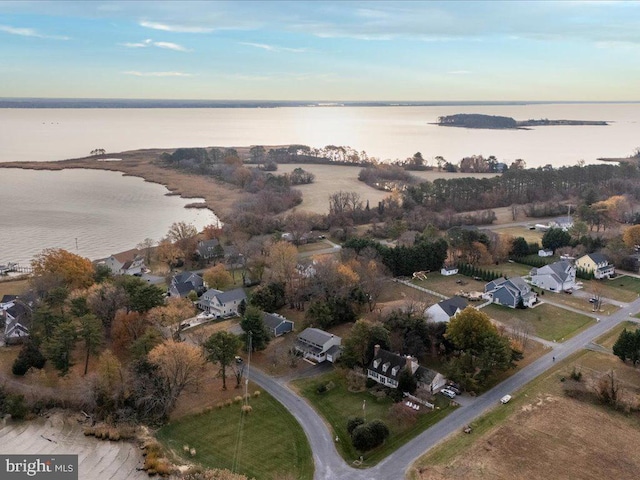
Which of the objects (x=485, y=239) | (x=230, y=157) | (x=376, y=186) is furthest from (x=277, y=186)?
(x=485, y=239)

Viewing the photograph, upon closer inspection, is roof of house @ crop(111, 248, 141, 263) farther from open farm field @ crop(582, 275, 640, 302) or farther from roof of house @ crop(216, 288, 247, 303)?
open farm field @ crop(582, 275, 640, 302)

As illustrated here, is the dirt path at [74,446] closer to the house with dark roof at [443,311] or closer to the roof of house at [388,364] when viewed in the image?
the roof of house at [388,364]

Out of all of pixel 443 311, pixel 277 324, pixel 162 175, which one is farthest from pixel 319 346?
pixel 162 175

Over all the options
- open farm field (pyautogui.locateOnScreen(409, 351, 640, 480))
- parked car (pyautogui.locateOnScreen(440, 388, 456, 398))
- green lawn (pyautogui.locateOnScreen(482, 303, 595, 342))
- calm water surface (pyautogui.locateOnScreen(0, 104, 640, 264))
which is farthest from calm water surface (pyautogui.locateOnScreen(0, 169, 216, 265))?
open farm field (pyautogui.locateOnScreen(409, 351, 640, 480))

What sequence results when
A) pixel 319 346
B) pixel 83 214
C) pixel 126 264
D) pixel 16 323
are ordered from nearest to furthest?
Result: pixel 319 346
pixel 16 323
pixel 126 264
pixel 83 214

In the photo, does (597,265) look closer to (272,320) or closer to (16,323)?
(272,320)

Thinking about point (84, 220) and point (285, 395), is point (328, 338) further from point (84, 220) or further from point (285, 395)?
point (84, 220)

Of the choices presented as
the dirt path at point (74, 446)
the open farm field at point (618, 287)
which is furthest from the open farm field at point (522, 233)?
the dirt path at point (74, 446)
